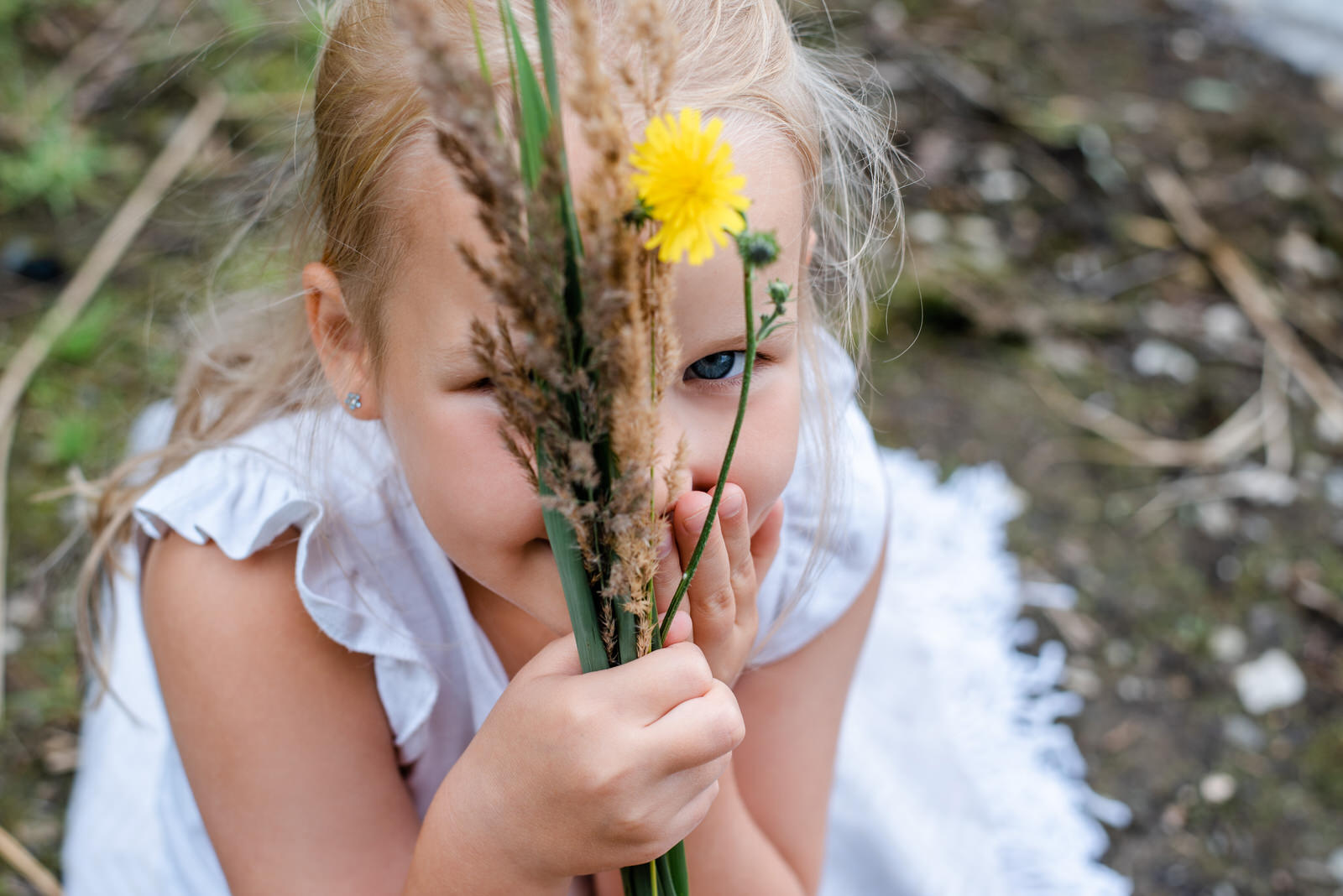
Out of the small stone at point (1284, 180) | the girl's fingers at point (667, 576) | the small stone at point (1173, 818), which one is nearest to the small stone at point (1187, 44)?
the small stone at point (1284, 180)

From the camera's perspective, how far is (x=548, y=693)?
912 millimetres

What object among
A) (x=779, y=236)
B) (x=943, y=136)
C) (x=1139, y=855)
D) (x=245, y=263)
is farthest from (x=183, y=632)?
(x=943, y=136)

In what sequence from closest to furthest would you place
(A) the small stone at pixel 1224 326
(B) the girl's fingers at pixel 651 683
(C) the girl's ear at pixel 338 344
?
(B) the girl's fingers at pixel 651 683, (C) the girl's ear at pixel 338 344, (A) the small stone at pixel 1224 326

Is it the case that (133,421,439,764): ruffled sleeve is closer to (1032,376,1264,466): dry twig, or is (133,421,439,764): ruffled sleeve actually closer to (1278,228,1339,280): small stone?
(1032,376,1264,466): dry twig

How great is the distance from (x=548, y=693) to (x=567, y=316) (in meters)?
0.38

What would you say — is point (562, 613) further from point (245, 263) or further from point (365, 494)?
point (245, 263)

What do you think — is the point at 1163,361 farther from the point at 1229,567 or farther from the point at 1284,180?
the point at 1284,180

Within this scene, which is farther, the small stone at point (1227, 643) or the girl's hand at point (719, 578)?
the small stone at point (1227, 643)

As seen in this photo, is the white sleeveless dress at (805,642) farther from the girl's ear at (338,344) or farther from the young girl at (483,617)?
the girl's ear at (338,344)

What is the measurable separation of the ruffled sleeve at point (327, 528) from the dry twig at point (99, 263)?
100 cm

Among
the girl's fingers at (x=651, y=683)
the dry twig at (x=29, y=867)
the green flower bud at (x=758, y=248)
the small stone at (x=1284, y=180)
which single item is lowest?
the small stone at (x=1284, y=180)

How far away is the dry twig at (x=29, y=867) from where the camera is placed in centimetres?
181

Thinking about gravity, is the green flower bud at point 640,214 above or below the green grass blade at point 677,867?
above

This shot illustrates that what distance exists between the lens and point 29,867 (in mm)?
1823
